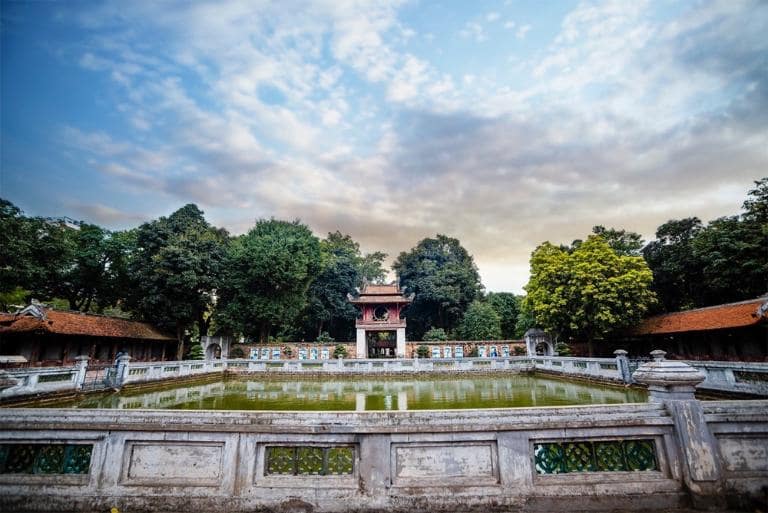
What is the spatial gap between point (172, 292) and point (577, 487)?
28104 millimetres

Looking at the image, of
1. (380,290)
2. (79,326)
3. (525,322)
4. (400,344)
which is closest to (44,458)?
(79,326)

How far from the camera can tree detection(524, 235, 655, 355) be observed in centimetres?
2162

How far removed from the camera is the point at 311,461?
340 centimetres

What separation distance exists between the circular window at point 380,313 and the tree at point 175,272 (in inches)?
529

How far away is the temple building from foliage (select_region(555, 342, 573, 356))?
1166cm

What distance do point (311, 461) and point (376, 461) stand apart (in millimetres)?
600

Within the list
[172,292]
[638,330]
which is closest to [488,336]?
[638,330]

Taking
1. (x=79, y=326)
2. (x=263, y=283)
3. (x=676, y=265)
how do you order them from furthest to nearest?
(x=263, y=283) → (x=676, y=265) → (x=79, y=326)

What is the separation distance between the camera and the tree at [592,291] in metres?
21.6

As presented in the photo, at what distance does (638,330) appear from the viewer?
75.5 feet

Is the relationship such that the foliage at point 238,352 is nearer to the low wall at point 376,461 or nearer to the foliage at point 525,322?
the foliage at point 525,322

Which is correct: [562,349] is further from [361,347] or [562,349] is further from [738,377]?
[738,377]

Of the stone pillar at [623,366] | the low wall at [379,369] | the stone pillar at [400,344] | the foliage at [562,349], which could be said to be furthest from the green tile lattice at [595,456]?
the stone pillar at [400,344]

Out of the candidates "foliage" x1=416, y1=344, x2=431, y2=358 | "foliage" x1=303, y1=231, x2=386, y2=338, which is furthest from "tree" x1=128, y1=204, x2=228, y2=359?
"foliage" x1=416, y1=344, x2=431, y2=358
